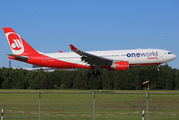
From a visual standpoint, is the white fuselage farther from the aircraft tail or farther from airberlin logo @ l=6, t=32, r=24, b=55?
airberlin logo @ l=6, t=32, r=24, b=55

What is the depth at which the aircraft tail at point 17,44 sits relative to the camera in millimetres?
32625

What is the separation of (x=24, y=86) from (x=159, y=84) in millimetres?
35888

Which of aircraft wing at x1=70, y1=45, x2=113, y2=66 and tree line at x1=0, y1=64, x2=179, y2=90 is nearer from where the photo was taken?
aircraft wing at x1=70, y1=45, x2=113, y2=66

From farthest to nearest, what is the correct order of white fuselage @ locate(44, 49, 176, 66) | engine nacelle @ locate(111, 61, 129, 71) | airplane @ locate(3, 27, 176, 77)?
white fuselage @ locate(44, 49, 176, 66) → airplane @ locate(3, 27, 176, 77) → engine nacelle @ locate(111, 61, 129, 71)

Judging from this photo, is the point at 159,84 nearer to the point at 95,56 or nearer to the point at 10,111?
the point at 95,56

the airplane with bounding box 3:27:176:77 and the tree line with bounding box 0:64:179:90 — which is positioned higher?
the airplane with bounding box 3:27:176:77

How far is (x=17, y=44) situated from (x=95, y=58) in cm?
1207

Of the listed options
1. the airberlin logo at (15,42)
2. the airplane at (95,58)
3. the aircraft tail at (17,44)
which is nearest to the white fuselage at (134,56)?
the airplane at (95,58)

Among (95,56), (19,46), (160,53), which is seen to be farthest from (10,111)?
(160,53)

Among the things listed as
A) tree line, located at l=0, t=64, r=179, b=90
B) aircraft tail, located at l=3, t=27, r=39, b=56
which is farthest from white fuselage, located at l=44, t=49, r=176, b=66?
tree line, located at l=0, t=64, r=179, b=90

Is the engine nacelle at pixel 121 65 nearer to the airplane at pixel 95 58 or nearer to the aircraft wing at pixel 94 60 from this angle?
the airplane at pixel 95 58

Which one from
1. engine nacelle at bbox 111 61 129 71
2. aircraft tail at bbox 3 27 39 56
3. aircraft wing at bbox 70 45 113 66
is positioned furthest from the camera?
aircraft tail at bbox 3 27 39 56

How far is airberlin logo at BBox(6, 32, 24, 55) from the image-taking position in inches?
1296

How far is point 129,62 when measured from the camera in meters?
30.5
